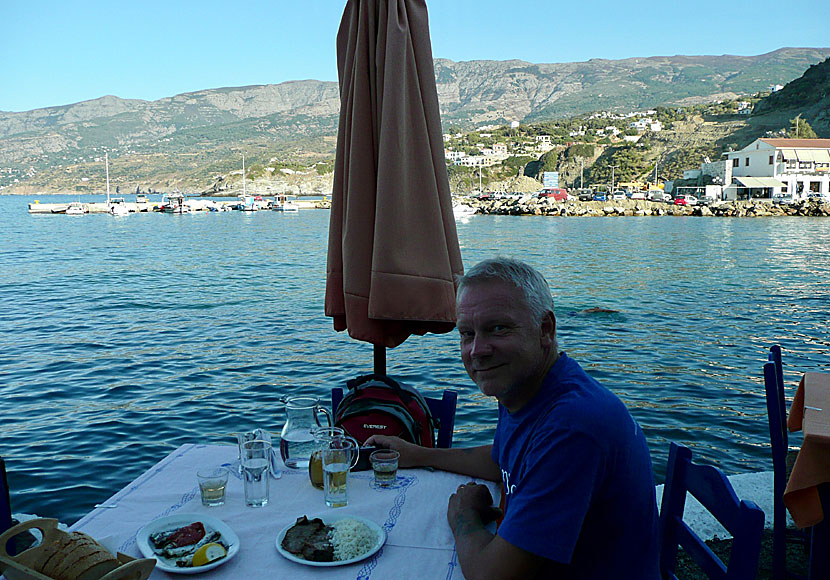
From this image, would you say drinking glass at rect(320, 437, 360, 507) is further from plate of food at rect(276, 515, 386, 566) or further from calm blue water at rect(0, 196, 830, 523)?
calm blue water at rect(0, 196, 830, 523)

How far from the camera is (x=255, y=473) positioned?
1.77 meters

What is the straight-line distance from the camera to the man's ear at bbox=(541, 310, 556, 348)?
160 centimetres

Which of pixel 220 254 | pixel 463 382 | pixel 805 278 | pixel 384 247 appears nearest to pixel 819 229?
pixel 805 278

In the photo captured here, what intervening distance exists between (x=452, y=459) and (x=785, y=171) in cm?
7303

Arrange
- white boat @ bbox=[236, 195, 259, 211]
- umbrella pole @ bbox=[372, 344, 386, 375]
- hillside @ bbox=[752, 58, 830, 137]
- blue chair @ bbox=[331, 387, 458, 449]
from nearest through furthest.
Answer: blue chair @ bbox=[331, 387, 458, 449], umbrella pole @ bbox=[372, 344, 386, 375], white boat @ bbox=[236, 195, 259, 211], hillside @ bbox=[752, 58, 830, 137]

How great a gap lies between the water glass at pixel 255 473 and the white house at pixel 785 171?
6809cm

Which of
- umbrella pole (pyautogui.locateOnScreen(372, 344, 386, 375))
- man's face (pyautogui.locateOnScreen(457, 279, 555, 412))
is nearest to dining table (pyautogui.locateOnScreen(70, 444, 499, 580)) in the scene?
man's face (pyautogui.locateOnScreen(457, 279, 555, 412))

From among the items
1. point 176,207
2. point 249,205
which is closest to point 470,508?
point 176,207

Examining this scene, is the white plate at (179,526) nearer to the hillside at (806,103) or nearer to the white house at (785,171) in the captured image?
the white house at (785,171)

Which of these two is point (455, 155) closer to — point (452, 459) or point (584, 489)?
point (452, 459)

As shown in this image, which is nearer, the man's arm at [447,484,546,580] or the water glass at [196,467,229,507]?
the man's arm at [447,484,546,580]

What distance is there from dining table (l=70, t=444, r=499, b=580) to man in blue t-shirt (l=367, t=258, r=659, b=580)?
0.09m

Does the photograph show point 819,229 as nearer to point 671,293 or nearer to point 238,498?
point 671,293

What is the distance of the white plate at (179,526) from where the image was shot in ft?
4.72
